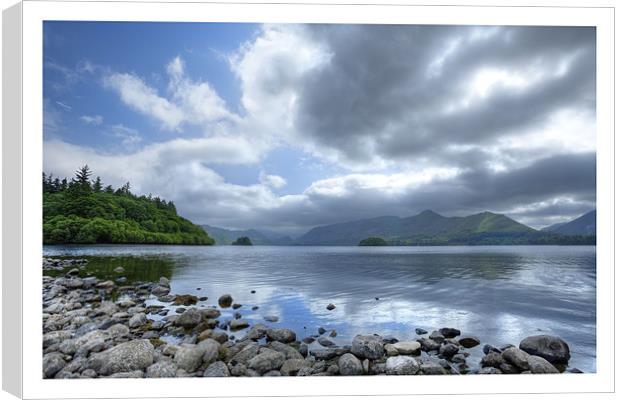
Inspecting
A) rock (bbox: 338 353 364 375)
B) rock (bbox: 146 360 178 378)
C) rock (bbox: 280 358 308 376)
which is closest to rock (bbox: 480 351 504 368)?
rock (bbox: 338 353 364 375)

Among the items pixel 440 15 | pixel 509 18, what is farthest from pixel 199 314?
pixel 509 18

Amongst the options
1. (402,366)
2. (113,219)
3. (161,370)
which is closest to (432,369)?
(402,366)

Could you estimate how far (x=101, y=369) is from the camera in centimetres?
297

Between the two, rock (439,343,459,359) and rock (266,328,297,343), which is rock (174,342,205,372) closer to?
rock (266,328,297,343)

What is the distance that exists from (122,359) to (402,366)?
2829mm

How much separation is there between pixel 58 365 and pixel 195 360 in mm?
1261

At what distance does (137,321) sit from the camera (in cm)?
453

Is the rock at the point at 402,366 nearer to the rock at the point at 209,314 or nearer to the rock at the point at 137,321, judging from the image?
the rock at the point at 209,314

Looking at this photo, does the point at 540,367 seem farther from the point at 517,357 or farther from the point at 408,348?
the point at 408,348

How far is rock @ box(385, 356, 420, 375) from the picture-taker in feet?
10.2

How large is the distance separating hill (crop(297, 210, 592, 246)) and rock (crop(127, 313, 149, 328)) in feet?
88.1

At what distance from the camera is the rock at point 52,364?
288 centimetres

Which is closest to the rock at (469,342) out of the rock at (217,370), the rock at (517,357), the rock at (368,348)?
the rock at (517,357)
